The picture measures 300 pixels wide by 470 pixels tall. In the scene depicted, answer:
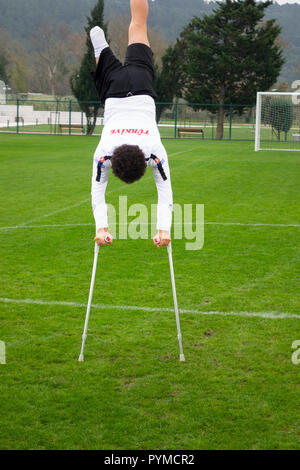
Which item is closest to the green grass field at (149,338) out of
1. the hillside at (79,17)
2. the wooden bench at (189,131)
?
the wooden bench at (189,131)

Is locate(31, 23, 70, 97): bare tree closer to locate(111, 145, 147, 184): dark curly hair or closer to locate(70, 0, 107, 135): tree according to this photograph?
locate(70, 0, 107, 135): tree

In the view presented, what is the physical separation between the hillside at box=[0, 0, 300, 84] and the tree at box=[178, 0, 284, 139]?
81.4m

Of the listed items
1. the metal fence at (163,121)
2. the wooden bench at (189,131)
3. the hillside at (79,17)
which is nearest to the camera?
the wooden bench at (189,131)

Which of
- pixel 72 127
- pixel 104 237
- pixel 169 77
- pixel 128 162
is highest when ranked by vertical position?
pixel 169 77

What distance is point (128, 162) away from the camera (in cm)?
520

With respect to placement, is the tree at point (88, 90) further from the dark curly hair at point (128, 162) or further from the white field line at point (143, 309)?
the dark curly hair at point (128, 162)

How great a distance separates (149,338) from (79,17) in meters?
142

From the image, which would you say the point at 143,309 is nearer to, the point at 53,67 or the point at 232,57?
the point at 232,57

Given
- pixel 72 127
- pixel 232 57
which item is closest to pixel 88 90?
pixel 72 127

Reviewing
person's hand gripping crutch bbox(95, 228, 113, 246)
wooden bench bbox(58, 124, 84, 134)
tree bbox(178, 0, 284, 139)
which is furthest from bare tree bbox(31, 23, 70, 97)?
person's hand gripping crutch bbox(95, 228, 113, 246)

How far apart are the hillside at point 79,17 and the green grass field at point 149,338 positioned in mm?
121473

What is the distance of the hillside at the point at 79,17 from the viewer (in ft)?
425

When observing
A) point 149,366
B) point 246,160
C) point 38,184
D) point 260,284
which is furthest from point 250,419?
point 246,160

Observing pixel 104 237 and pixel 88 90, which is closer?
pixel 104 237
